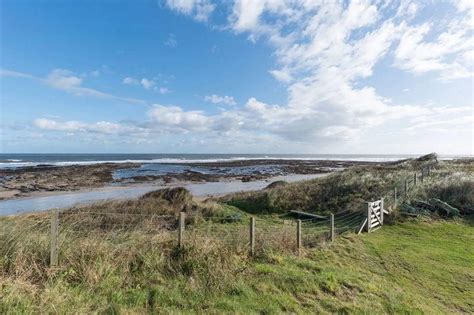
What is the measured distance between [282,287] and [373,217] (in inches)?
332

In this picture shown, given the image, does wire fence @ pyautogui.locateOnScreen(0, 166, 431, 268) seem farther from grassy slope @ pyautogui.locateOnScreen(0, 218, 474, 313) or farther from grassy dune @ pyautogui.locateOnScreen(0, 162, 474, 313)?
grassy slope @ pyautogui.locateOnScreen(0, 218, 474, 313)

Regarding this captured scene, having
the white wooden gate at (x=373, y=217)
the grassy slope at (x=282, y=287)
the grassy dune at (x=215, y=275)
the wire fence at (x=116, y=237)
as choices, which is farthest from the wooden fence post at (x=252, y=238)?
the white wooden gate at (x=373, y=217)

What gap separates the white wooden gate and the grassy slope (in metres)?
2.86

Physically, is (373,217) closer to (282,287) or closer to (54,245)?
(282,287)

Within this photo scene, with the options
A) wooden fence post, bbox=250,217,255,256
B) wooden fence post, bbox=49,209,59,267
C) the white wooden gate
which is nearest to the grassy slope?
wooden fence post, bbox=250,217,255,256

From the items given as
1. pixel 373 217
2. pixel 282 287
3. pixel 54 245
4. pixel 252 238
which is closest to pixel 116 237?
pixel 54 245

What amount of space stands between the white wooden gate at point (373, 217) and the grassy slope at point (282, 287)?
286cm

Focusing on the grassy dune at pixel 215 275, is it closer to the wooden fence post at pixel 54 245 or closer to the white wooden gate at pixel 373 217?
the wooden fence post at pixel 54 245

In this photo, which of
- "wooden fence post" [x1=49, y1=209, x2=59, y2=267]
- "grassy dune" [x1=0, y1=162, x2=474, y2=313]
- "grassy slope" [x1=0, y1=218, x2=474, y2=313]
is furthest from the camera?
"wooden fence post" [x1=49, y1=209, x2=59, y2=267]

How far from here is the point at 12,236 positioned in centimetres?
569

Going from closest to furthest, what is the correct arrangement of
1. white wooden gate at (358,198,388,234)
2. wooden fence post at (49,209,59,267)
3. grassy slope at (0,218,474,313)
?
1. grassy slope at (0,218,474,313)
2. wooden fence post at (49,209,59,267)
3. white wooden gate at (358,198,388,234)

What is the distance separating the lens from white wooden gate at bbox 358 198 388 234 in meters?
12.5

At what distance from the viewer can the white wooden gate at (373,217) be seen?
41.0ft

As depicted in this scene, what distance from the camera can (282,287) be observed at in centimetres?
625
